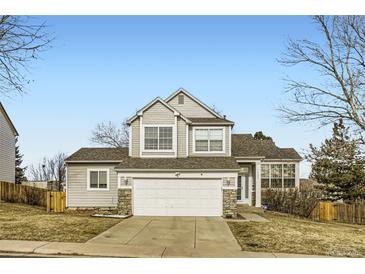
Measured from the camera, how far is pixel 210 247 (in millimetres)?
13766

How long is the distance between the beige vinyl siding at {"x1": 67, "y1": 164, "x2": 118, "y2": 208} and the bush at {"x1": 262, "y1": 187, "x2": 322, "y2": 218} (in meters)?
10.8

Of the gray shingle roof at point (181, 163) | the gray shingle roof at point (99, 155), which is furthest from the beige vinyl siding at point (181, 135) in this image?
the gray shingle roof at point (99, 155)

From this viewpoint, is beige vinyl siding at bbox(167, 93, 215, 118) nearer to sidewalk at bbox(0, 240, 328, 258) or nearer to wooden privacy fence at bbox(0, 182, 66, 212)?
wooden privacy fence at bbox(0, 182, 66, 212)

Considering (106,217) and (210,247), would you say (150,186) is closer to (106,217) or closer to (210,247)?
(106,217)

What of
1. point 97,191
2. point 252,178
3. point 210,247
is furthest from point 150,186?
point 210,247

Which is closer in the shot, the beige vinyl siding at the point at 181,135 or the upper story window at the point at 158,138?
the upper story window at the point at 158,138

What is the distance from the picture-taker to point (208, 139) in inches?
1004

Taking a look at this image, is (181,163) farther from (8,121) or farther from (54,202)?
(8,121)

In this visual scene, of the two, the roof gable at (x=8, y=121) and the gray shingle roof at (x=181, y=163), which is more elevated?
the roof gable at (x=8, y=121)

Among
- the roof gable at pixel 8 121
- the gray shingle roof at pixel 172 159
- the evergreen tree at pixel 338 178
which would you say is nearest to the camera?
the gray shingle roof at pixel 172 159

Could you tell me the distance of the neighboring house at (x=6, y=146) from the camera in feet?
121

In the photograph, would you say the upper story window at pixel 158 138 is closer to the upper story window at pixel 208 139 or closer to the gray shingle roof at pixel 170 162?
the gray shingle roof at pixel 170 162

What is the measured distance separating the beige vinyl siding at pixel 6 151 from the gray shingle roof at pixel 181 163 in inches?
662

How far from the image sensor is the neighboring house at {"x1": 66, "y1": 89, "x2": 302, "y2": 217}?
898 inches
